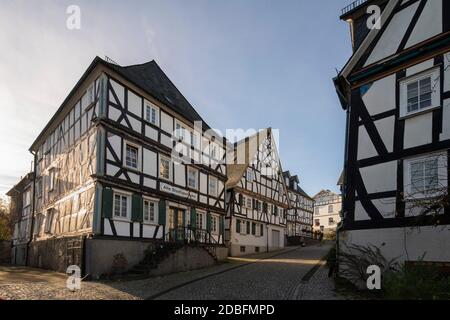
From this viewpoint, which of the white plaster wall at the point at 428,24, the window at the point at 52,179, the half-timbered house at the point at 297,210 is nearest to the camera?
the white plaster wall at the point at 428,24

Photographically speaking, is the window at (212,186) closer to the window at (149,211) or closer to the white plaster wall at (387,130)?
the window at (149,211)

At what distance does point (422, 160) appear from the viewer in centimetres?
1096

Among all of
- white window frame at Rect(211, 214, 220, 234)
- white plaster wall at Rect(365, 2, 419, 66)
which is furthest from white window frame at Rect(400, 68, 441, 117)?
white window frame at Rect(211, 214, 220, 234)

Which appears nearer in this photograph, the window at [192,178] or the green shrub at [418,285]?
the green shrub at [418,285]

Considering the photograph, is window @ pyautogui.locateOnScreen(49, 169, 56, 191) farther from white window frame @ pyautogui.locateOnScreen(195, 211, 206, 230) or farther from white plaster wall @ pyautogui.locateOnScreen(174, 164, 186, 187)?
white window frame @ pyautogui.locateOnScreen(195, 211, 206, 230)

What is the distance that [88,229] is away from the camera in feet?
52.0

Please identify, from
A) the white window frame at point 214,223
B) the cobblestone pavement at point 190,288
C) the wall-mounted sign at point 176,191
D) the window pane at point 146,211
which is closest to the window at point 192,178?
the wall-mounted sign at point 176,191

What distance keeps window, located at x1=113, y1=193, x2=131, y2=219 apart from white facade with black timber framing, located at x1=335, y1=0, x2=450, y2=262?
9629 millimetres

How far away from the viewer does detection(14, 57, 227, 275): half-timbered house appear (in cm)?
1617

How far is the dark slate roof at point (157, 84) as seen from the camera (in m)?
18.8

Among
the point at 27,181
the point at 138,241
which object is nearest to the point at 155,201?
the point at 138,241

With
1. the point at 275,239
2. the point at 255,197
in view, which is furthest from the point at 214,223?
the point at 275,239

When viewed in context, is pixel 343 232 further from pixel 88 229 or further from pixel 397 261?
pixel 88 229

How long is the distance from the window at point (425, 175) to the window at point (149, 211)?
1196cm
